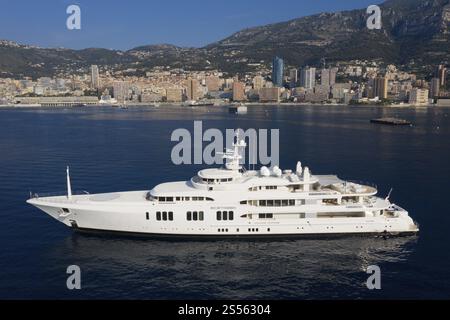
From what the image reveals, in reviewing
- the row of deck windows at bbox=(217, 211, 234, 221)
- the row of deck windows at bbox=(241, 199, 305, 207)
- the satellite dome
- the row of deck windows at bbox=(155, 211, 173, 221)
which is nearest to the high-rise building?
the satellite dome

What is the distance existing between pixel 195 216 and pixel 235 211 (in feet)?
8.01

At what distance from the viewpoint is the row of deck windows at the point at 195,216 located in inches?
1019

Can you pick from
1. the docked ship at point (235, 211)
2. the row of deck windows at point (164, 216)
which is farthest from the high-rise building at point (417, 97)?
the row of deck windows at point (164, 216)

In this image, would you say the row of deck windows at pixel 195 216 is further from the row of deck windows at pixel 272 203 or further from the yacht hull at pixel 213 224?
the row of deck windows at pixel 272 203

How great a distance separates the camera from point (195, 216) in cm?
2589

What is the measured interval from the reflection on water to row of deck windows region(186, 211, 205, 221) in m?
1.42

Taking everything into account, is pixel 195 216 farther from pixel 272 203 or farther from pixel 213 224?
pixel 272 203

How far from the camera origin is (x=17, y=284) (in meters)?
20.2

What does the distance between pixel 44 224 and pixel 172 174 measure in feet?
56.0

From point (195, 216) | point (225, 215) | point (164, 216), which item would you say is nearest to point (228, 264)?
point (225, 215)

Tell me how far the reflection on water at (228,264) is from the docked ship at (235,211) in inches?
28.2

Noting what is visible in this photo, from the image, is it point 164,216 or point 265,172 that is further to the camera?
point 265,172

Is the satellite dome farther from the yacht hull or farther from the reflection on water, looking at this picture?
the reflection on water

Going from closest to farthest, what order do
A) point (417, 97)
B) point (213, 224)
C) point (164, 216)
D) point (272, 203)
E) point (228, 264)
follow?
point (228, 264), point (213, 224), point (164, 216), point (272, 203), point (417, 97)
